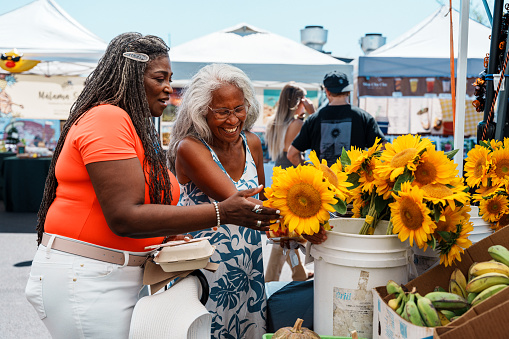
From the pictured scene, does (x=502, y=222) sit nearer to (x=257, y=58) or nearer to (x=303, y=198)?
(x=303, y=198)

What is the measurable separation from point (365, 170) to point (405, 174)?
0.21 metres

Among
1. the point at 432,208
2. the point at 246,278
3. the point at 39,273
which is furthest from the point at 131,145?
the point at 246,278

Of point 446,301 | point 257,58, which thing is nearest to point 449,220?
point 446,301

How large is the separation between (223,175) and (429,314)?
42.0 inches

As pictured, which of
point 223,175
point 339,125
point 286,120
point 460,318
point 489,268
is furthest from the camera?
point 286,120

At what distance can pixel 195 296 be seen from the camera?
4.78ft

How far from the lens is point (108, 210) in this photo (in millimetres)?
1355

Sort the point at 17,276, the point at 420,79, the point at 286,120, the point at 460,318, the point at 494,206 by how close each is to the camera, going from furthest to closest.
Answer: the point at 420,79
the point at 286,120
the point at 17,276
the point at 494,206
the point at 460,318

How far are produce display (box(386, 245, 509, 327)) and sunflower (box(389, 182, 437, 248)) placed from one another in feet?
0.48

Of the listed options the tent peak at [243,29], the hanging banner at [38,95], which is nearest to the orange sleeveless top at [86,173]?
the tent peak at [243,29]

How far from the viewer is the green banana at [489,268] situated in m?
1.23

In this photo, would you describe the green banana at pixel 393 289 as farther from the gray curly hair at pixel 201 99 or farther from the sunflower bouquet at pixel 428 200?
the gray curly hair at pixel 201 99

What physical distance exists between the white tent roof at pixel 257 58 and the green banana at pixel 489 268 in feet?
18.1

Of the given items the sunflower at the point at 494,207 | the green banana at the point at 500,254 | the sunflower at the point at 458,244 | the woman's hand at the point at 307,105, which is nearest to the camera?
the green banana at the point at 500,254
